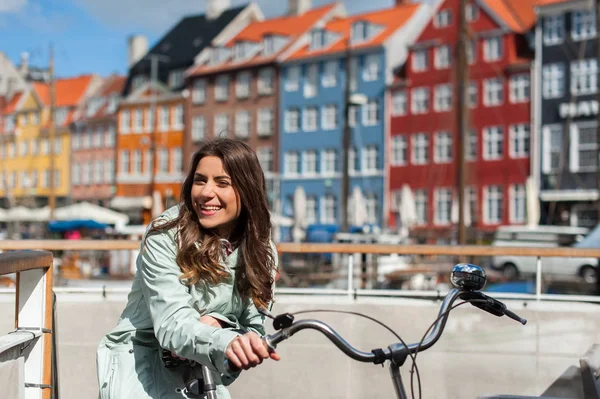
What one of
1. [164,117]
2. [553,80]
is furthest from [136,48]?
[553,80]

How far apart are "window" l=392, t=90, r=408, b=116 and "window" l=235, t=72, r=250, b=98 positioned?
11.6 metres

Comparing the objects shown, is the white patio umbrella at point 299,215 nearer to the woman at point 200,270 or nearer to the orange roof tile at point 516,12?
the orange roof tile at point 516,12

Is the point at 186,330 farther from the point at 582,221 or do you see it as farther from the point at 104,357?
the point at 582,221

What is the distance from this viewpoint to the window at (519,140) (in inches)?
1748

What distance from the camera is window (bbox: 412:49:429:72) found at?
48812 millimetres

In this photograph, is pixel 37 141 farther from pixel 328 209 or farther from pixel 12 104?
pixel 328 209

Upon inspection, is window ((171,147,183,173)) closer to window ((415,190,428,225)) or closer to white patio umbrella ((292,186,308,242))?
window ((415,190,428,225))

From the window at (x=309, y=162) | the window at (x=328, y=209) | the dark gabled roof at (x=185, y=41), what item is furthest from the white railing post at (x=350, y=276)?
the dark gabled roof at (x=185, y=41)

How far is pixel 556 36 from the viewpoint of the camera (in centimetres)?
4341

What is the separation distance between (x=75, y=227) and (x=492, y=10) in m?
23.9

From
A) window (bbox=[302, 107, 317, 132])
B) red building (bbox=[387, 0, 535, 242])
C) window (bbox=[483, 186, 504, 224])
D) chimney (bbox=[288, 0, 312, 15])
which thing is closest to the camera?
red building (bbox=[387, 0, 535, 242])

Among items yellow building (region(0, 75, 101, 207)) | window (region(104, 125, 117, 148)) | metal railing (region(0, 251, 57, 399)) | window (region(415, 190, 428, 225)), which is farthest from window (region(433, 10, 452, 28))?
metal railing (region(0, 251, 57, 399))

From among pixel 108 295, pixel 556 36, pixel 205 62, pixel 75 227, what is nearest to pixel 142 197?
pixel 205 62

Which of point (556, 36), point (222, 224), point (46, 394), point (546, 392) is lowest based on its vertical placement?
point (546, 392)
